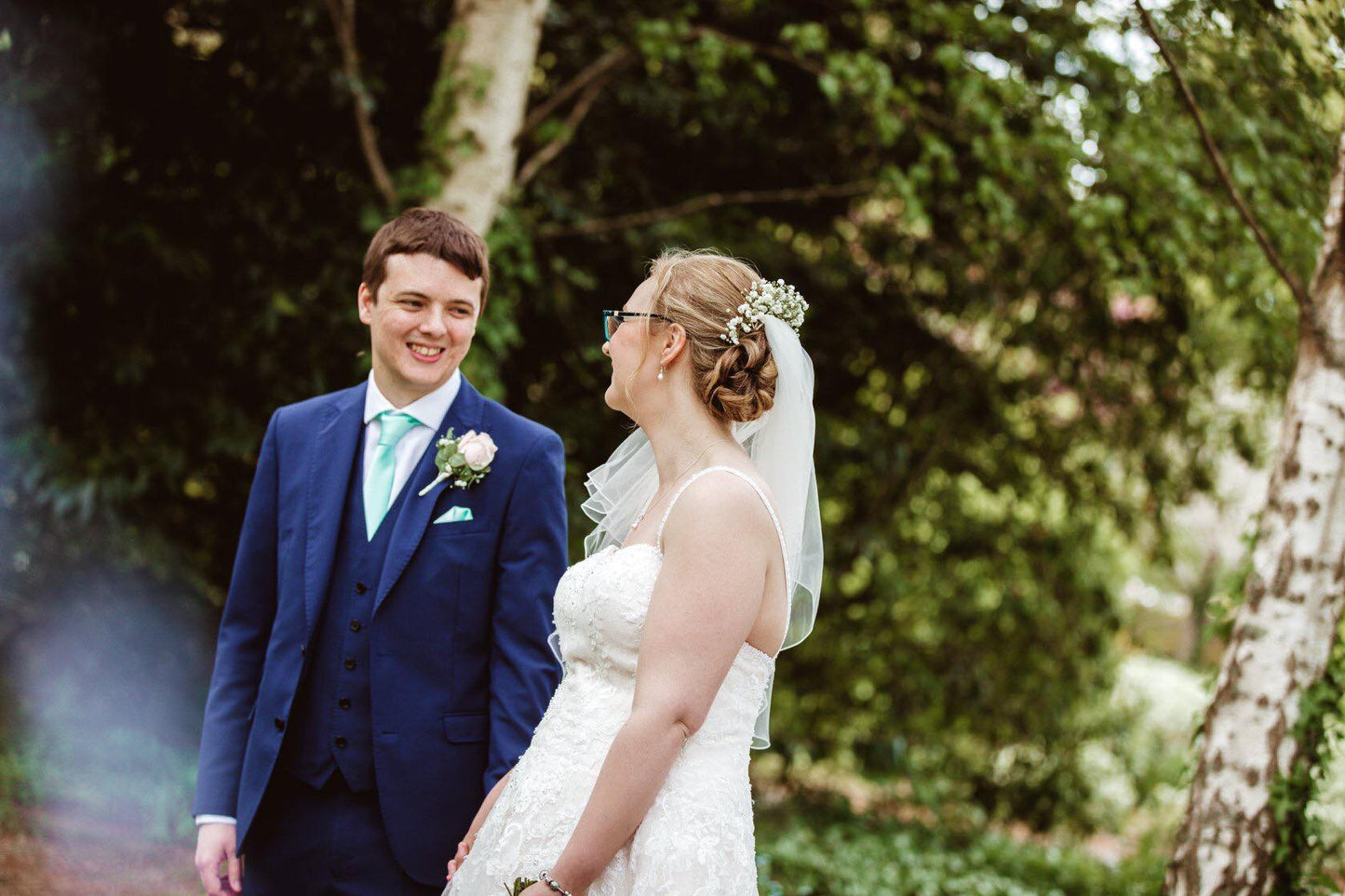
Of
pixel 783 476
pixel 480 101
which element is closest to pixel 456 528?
pixel 783 476

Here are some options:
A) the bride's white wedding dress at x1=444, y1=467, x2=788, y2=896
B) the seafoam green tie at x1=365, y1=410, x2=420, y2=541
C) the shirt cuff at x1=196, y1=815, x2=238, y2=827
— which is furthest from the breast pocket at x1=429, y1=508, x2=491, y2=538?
the shirt cuff at x1=196, y1=815, x2=238, y2=827

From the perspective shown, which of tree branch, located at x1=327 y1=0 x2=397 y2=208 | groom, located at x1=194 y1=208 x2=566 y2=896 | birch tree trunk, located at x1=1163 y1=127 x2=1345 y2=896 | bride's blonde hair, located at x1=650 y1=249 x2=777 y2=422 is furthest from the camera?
tree branch, located at x1=327 y1=0 x2=397 y2=208

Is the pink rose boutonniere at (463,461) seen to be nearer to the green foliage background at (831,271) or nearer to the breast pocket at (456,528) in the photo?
the breast pocket at (456,528)

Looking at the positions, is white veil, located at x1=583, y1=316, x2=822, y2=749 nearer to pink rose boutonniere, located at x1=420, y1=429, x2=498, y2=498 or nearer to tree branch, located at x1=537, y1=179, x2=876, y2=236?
pink rose boutonniere, located at x1=420, y1=429, x2=498, y2=498

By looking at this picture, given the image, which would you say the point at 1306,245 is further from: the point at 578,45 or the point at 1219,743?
the point at 578,45

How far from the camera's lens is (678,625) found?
1872mm

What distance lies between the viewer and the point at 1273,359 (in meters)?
5.99

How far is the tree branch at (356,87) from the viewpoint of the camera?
5145 millimetres

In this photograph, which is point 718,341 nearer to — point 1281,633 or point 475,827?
point 475,827

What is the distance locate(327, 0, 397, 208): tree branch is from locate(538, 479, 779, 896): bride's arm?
3.64m

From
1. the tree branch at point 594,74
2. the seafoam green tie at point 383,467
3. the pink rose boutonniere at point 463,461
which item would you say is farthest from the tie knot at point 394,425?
the tree branch at point 594,74

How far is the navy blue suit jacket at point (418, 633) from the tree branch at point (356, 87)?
2.84m

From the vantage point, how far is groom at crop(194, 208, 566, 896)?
2.42 m

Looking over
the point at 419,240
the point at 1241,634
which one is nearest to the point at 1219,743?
the point at 1241,634
